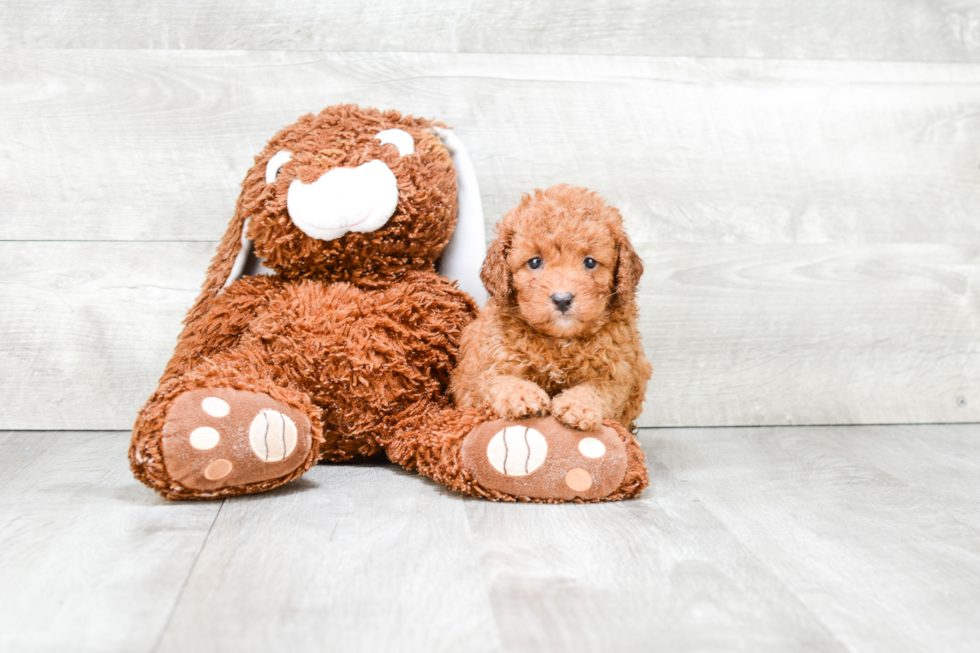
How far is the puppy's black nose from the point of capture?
0.92 metres

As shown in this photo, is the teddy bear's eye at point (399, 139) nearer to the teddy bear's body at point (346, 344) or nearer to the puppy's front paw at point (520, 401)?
the teddy bear's body at point (346, 344)

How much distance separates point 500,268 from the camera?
Answer: 969 mm

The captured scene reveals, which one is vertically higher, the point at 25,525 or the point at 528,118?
the point at 528,118

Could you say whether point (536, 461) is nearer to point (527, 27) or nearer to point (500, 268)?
point (500, 268)

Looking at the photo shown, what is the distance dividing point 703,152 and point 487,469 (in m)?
0.75

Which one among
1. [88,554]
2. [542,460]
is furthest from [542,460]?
[88,554]

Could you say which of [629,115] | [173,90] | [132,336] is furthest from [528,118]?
[132,336]

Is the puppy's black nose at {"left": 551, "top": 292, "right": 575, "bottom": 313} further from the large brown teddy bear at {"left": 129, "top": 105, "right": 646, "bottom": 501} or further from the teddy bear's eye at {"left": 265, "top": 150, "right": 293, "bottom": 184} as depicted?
the teddy bear's eye at {"left": 265, "top": 150, "right": 293, "bottom": 184}

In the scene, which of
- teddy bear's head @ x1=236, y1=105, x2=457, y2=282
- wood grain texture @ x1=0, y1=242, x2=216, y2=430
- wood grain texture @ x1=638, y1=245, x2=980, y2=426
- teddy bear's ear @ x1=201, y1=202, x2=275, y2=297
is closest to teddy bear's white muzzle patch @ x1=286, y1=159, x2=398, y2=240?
teddy bear's head @ x1=236, y1=105, x2=457, y2=282

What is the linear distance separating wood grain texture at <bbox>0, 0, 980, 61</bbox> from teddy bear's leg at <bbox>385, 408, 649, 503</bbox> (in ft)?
2.32

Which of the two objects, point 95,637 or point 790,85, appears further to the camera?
point 790,85

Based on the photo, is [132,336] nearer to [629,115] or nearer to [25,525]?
→ [25,525]

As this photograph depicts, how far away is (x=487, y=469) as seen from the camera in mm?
909

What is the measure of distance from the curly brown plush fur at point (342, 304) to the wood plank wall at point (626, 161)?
23cm
